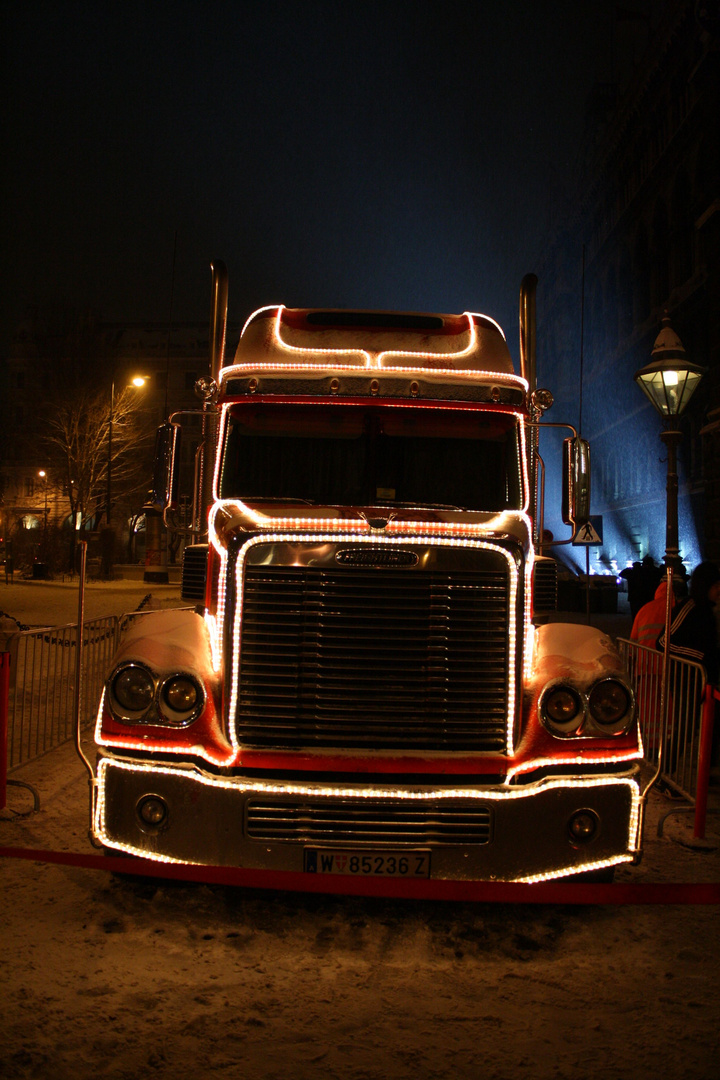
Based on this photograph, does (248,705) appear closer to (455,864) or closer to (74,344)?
(455,864)

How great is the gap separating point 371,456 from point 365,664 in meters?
1.69

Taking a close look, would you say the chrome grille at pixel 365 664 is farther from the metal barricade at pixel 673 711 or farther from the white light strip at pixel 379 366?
the metal barricade at pixel 673 711

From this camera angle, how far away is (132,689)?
15.6 ft

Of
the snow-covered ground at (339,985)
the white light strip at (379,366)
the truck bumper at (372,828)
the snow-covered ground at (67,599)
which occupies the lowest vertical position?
the snow-covered ground at (339,985)

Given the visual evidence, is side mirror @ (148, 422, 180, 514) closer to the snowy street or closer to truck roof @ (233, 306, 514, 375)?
truck roof @ (233, 306, 514, 375)

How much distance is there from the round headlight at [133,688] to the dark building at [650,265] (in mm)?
14598

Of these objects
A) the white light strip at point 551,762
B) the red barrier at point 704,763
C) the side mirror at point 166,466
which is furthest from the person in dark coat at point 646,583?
the white light strip at point 551,762

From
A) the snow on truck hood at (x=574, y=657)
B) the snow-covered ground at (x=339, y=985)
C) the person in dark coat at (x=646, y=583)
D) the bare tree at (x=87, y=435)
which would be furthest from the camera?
the bare tree at (x=87, y=435)

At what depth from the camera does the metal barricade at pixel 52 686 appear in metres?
7.96

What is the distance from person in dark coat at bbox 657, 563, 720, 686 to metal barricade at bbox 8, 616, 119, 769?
5.43 meters

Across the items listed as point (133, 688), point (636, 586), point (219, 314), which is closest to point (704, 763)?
point (133, 688)

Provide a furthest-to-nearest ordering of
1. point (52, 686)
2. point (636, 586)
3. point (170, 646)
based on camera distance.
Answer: point (636, 586)
point (52, 686)
point (170, 646)

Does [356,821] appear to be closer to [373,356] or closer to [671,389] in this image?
[373,356]

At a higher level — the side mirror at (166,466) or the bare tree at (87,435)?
the bare tree at (87,435)
